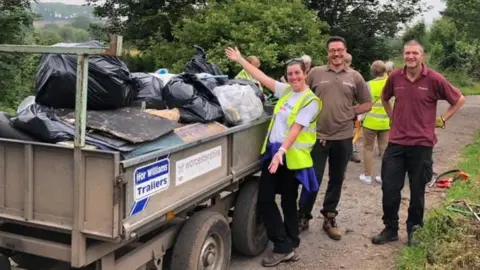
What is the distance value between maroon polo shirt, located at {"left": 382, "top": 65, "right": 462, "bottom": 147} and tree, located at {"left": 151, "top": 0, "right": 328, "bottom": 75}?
5.62 metres

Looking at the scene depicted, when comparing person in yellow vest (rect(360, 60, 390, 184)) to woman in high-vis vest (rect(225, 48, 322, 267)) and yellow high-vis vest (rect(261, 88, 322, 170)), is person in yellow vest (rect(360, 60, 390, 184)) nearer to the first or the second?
woman in high-vis vest (rect(225, 48, 322, 267))

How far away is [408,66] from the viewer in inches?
205

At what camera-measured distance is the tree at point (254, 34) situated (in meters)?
10.9

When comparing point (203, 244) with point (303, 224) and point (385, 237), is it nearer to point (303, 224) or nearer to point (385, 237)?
point (303, 224)

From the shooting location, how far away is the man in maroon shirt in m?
5.13

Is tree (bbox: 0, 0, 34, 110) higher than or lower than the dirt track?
higher

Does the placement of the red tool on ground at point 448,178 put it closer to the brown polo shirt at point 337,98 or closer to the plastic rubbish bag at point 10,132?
the brown polo shirt at point 337,98

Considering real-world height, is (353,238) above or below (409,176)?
below

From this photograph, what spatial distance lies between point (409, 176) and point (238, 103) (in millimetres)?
2033

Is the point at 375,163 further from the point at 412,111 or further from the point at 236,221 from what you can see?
the point at 236,221

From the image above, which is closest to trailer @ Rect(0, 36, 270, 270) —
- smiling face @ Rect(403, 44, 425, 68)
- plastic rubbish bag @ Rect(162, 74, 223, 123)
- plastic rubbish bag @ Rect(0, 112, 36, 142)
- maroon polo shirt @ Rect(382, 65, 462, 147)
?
plastic rubbish bag @ Rect(0, 112, 36, 142)

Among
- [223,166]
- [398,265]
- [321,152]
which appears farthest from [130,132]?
[398,265]

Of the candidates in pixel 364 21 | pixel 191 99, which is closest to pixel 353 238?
pixel 191 99

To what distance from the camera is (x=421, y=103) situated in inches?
202
